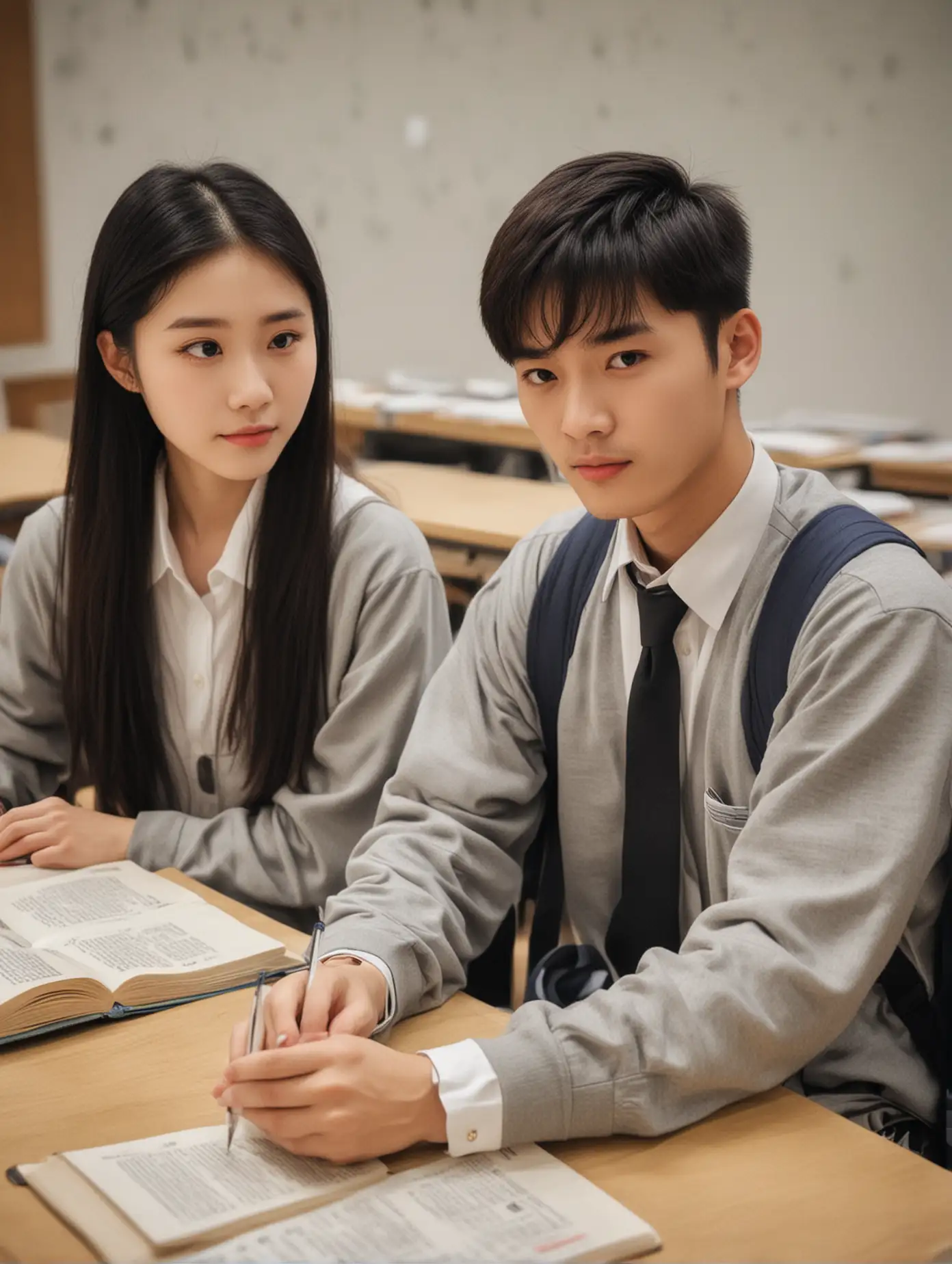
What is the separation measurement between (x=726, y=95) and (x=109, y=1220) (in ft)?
16.4

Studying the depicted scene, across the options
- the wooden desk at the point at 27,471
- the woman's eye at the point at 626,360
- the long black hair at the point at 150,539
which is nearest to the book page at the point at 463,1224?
the woman's eye at the point at 626,360

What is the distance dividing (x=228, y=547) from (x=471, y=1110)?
0.95m

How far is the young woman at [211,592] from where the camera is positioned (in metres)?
1.65

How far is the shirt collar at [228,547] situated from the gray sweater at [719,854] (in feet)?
1.36

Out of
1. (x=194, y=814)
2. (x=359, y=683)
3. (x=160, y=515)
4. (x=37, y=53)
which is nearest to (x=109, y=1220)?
(x=359, y=683)

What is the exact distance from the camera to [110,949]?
1349 millimetres

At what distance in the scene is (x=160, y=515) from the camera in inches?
73.2

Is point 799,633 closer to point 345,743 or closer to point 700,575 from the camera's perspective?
point 700,575

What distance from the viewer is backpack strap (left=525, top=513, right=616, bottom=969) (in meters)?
1.45

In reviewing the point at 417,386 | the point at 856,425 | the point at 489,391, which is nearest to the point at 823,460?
the point at 856,425

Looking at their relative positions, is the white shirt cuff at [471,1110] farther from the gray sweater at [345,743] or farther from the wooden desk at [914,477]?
the wooden desk at [914,477]

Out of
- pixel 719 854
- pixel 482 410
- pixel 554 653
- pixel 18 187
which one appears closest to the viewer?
pixel 719 854

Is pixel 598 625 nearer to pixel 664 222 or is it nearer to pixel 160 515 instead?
pixel 664 222

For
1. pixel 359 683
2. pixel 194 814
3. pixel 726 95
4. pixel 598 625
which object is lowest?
pixel 194 814
